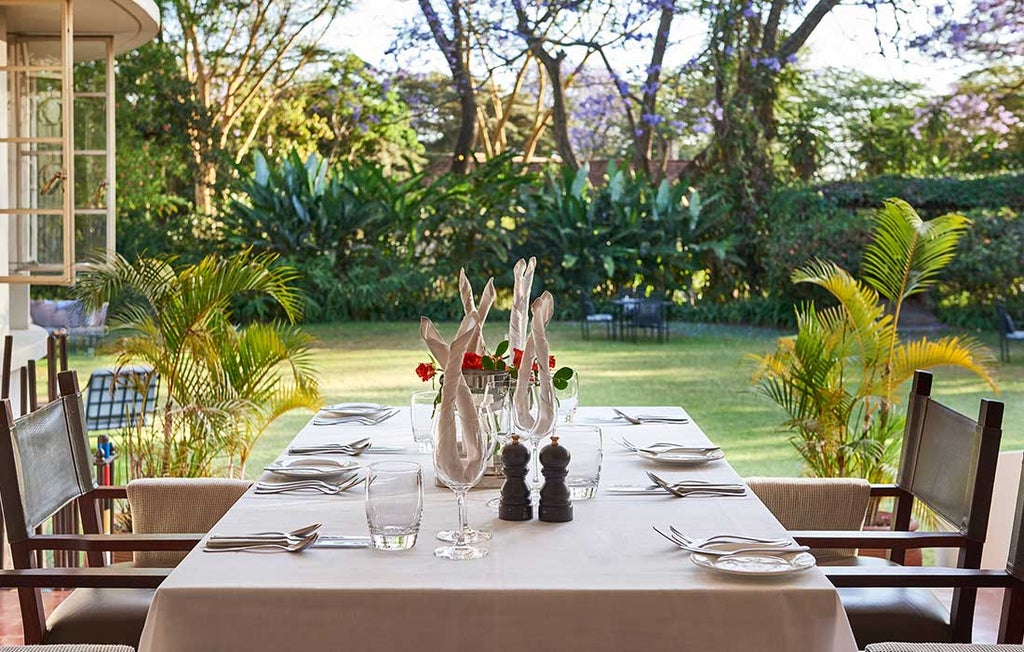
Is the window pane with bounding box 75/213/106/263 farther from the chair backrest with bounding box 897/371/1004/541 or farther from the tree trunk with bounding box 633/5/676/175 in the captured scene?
the tree trunk with bounding box 633/5/676/175

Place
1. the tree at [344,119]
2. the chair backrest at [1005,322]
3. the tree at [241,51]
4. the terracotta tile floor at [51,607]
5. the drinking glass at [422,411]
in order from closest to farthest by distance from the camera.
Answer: the drinking glass at [422,411] → the terracotta tile floor at [51,607] → the chair backrest at [1005,322] → the tree at [241,51] → the tree at [344,119]

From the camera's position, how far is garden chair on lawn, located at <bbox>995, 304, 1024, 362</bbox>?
921 centimetres

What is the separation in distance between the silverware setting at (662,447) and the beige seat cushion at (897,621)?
48 centimetres

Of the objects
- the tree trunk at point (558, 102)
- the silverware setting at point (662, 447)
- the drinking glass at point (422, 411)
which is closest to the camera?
the drinking glass at point (422, 411)

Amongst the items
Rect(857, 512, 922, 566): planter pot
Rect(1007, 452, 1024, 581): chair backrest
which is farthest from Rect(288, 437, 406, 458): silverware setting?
Rect(857, 512, 922, 566): planter pot

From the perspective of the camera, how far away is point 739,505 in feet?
7.55

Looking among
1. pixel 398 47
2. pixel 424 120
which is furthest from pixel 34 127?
pixel 424 120

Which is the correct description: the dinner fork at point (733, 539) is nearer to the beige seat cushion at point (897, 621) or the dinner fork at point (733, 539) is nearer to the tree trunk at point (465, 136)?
the beige seat cushion at point (897, 621)

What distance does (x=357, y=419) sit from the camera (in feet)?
10.6

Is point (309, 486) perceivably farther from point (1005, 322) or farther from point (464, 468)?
point (1005, 322)

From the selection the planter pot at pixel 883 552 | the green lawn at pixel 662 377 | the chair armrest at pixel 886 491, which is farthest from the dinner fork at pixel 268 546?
the green lawn at pixel 662 377

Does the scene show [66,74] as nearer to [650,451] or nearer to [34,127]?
[34,127]

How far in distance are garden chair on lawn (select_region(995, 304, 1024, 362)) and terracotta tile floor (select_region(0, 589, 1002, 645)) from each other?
585cm

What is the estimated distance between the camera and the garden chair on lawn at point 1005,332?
9.21 metres
